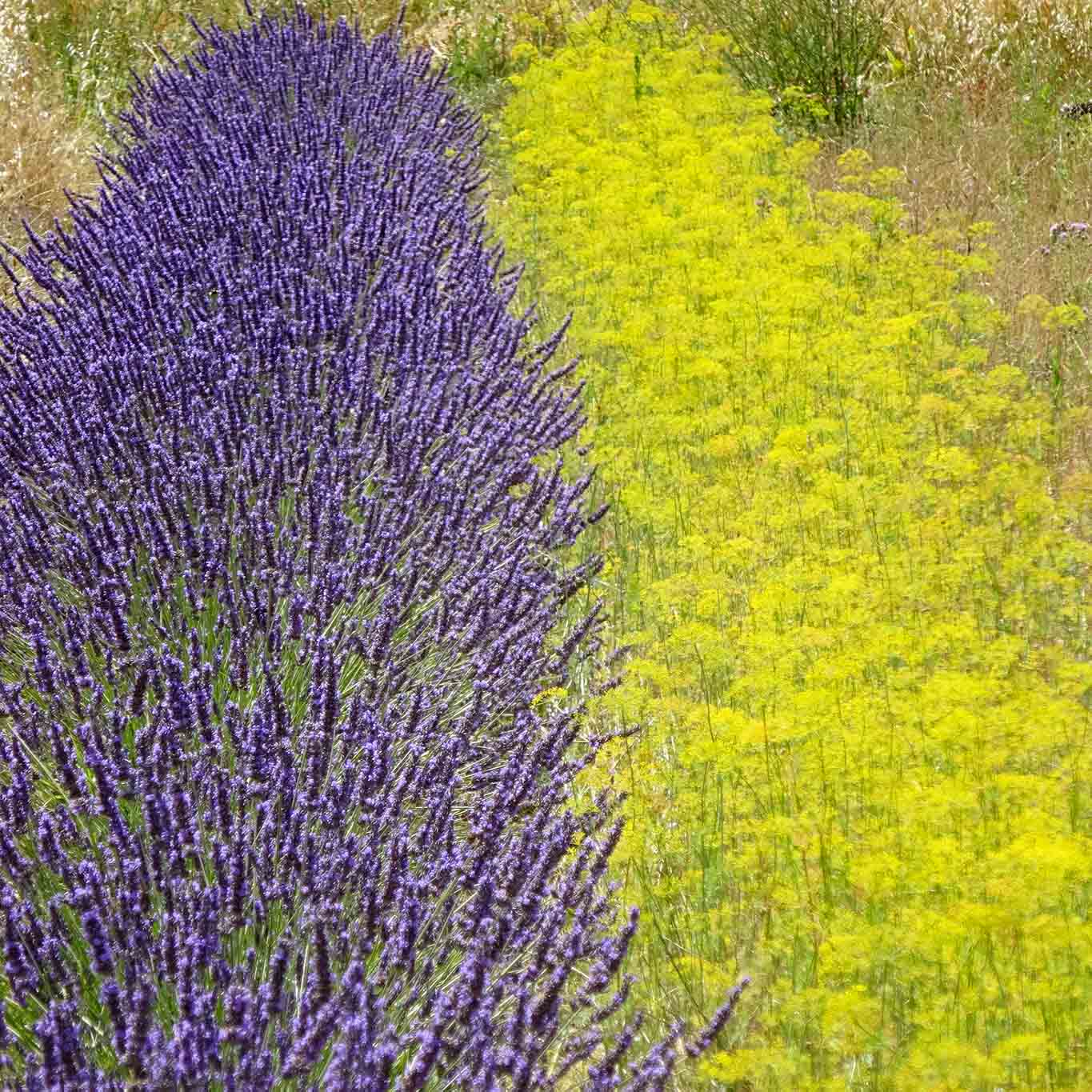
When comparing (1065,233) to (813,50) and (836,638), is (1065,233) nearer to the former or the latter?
(813,50)

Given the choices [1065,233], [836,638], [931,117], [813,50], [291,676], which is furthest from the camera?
[813,50]

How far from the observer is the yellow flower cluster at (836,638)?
1.97 m

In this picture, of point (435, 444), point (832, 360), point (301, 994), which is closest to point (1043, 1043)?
point (301, 994)

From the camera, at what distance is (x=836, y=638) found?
108 inches

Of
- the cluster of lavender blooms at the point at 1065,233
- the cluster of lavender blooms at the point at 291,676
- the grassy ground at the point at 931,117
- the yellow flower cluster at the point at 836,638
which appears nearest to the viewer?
the cluster of lavender blooms at the point at 291,676

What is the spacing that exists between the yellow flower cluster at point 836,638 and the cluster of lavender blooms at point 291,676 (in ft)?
0.63

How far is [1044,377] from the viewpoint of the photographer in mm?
4125

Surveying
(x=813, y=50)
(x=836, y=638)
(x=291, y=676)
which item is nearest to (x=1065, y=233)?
(x=813, y=50)

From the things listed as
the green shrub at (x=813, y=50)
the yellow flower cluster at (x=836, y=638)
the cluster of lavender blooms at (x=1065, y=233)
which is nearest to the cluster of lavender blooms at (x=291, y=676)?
the yellow flower cluster at (x=836, y=638)

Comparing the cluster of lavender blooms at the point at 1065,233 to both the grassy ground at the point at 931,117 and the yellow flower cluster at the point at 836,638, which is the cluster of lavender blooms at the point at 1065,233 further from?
the yellow flower cluster at the point at 836,638

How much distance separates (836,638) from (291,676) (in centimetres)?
104

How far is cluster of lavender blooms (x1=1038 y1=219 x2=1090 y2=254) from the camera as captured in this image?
479 cm

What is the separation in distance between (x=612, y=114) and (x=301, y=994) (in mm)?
5359

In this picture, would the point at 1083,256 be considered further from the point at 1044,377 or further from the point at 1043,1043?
the point at 1043,1043
